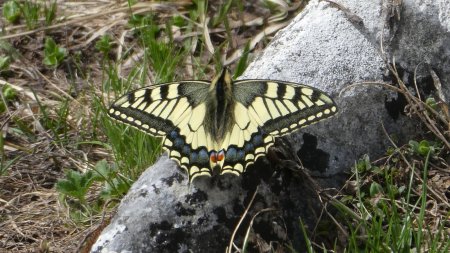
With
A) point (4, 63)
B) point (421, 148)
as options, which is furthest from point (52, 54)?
point (421, 148)

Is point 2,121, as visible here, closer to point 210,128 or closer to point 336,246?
point 210,128

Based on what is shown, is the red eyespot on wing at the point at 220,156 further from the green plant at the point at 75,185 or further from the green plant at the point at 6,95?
the green plant at the point at 6,95

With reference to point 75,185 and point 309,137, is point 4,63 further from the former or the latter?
point 309,137

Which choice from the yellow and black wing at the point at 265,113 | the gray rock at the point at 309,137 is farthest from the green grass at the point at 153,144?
the yellow and black wing at the point at 265,113

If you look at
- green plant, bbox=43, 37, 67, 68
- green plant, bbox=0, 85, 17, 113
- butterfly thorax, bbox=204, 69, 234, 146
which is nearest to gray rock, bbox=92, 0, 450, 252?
butterfly thorax, bbox=204, 69, 234, 146

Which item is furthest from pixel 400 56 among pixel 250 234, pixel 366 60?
pixel 250 234

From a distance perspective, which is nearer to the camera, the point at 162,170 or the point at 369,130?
the point at 162,170

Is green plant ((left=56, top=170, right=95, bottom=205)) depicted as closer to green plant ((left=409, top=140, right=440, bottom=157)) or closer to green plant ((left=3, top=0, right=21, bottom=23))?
green plant ((left=409, top=140, right=440, bottom=157))
